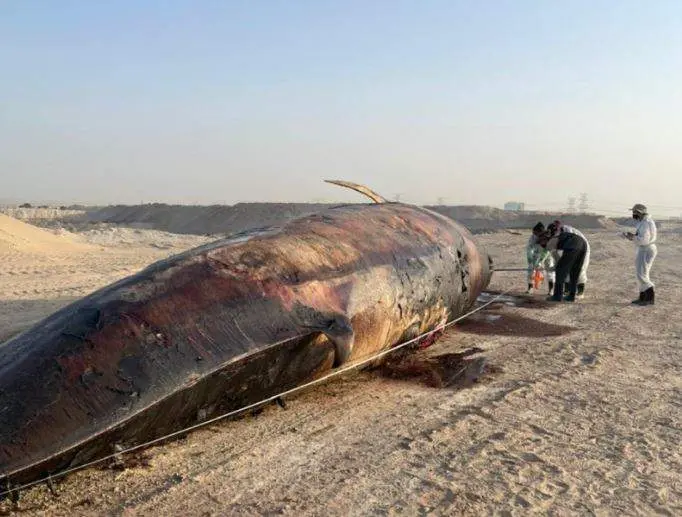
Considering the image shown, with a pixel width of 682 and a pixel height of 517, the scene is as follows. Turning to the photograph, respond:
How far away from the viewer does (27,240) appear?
18516 millimetres

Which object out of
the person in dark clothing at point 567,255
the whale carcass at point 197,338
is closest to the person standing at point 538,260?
the person in dark clothing at point 567,255

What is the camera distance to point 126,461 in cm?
353

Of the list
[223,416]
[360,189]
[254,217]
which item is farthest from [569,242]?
[254,217]

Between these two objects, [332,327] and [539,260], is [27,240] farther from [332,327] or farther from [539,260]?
[332,327]

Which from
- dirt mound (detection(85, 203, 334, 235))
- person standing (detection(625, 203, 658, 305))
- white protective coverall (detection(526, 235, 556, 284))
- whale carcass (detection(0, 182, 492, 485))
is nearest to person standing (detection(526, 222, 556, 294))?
white protective coverall (detection(526, 235, 556, 284))

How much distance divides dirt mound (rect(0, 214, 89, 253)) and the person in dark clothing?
47.5 ft

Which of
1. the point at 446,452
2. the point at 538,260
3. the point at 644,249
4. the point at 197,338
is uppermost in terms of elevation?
the point at 644,249

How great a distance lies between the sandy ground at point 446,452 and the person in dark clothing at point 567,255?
312 cm

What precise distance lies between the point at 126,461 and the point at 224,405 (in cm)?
71

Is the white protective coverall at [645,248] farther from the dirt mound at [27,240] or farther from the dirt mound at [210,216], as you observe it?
the dirt mound at [210,216]

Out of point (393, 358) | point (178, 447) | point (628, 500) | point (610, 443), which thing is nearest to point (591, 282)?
point (393, 358)

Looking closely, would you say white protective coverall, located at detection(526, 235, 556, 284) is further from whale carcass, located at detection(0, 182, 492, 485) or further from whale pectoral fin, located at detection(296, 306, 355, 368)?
whale pectoral fin, located at detection(296, 306, 355, 368)

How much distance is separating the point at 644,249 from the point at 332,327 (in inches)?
293

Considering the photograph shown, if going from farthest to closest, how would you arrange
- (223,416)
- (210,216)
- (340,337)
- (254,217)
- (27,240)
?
(210,216), (254,217), (27,240), (340,337), (223,416)
